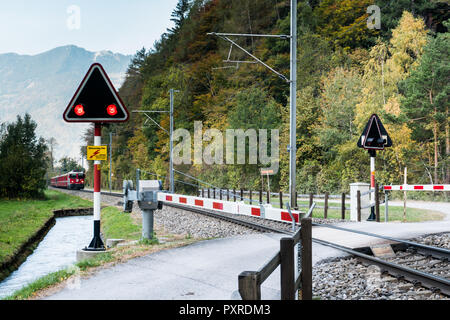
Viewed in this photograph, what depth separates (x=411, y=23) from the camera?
34.3 meters

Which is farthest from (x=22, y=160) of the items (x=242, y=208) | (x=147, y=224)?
(x=242, y=208)

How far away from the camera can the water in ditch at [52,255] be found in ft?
45.6

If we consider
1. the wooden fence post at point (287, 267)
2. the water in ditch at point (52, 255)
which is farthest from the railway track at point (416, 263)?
the water in ditch at point (52, 255)

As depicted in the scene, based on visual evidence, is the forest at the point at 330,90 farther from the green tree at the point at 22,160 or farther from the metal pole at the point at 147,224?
the green tree at the point at 22,160

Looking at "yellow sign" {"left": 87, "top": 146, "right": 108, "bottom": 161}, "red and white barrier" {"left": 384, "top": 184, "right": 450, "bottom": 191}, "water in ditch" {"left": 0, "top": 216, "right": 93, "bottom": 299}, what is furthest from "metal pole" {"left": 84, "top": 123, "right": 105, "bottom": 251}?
"red and white barrier" {"left": 384, "top": 184, "right": 450, "bottom": 191}

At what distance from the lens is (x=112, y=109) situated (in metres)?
8.38

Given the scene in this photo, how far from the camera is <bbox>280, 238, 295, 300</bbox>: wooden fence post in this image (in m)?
4.34

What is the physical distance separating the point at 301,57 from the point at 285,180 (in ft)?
35.4

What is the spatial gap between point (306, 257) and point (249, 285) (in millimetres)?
2268

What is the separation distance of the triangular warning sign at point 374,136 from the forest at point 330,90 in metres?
7.72

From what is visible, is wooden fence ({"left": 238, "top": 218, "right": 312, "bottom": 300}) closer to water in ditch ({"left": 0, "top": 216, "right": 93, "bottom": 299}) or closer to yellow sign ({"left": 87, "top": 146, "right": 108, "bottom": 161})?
yellow sign ({"left": 87, "top": 146, "right": 108, "bottom": 161})
